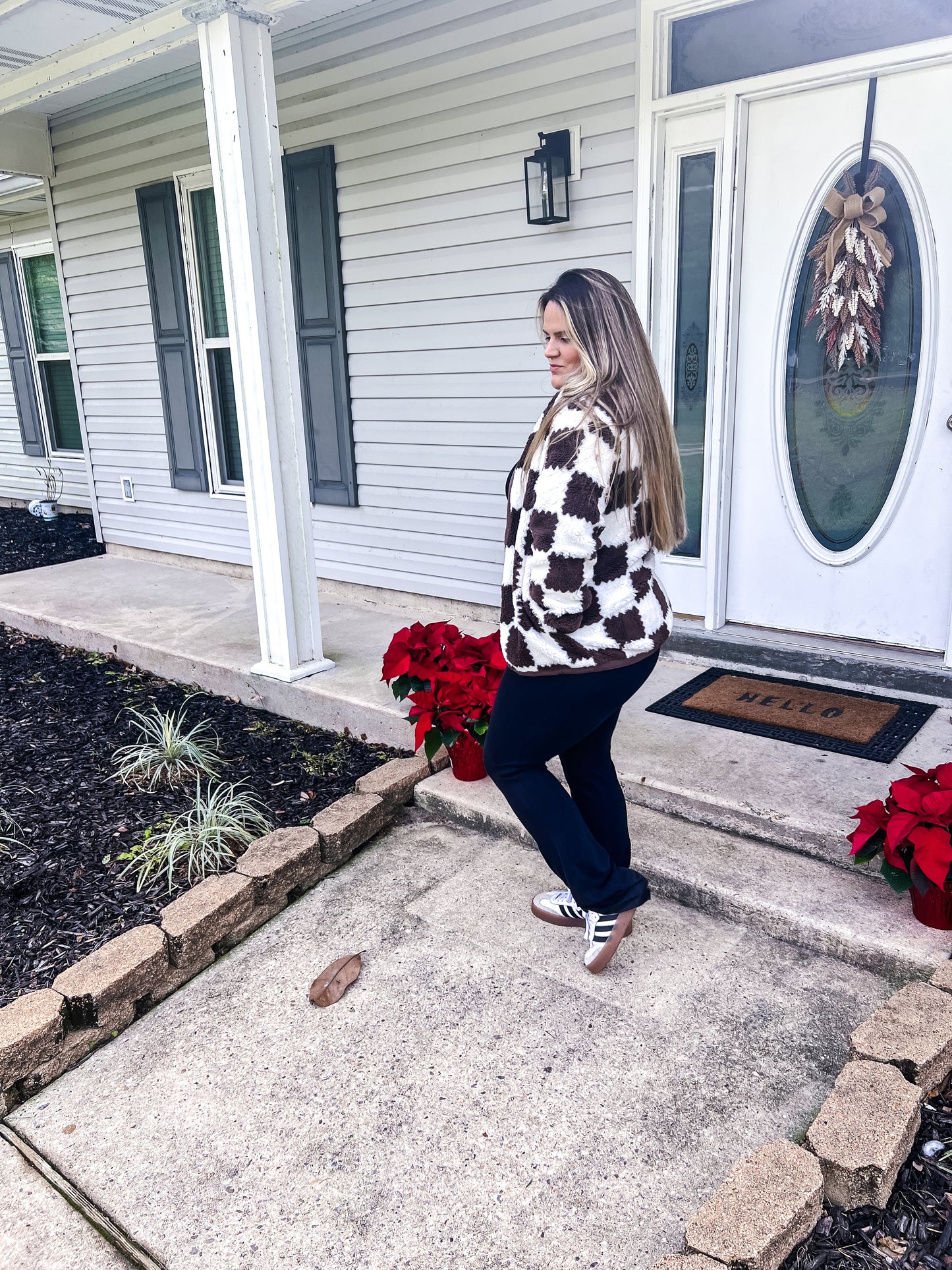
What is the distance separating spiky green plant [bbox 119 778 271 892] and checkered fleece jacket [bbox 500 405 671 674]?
1.35 metres

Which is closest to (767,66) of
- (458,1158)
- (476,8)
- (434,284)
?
(476,8)

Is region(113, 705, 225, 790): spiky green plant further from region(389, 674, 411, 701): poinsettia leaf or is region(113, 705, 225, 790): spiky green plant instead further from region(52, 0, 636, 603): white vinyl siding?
region(52, 0, 636, 603): white vinyl siding

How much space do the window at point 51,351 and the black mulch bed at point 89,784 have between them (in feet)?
16.3

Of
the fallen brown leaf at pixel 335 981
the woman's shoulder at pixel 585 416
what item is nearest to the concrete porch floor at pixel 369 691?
the fallen brown leaf at pixel 335 981

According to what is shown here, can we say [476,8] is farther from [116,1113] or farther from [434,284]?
[116,1113]

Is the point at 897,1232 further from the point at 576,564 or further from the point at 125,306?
the point at 125,306

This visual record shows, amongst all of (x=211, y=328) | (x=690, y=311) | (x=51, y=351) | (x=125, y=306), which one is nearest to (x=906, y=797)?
(x=690, y=311)

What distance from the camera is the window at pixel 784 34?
313 cm

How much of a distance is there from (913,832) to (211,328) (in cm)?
529

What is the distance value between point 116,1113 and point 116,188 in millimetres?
6011

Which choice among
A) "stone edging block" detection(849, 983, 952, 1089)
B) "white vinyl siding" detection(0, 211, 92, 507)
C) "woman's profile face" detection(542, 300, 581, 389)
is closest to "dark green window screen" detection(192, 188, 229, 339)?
"white vinyl siding" detection(0, 211, 92, 507)

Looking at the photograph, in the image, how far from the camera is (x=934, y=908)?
7.33 feet

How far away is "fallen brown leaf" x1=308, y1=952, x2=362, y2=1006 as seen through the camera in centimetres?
230

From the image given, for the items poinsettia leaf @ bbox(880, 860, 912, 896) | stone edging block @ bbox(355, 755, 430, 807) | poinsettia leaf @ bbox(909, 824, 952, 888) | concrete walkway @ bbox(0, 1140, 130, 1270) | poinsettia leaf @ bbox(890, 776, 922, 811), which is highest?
poinsettia leaf @ bbox(890, 776, 922, 811)
